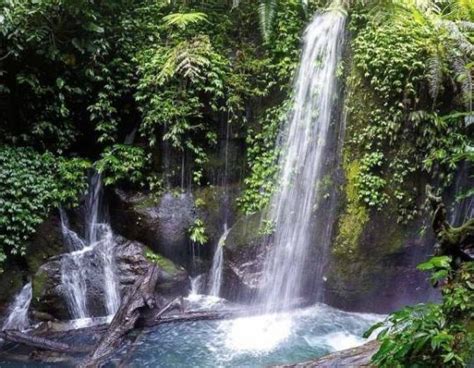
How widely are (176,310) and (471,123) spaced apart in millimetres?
4973

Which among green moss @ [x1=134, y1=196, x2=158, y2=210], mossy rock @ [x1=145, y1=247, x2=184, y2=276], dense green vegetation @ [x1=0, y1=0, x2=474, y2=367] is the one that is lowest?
mossy rock @ [x1=145, y1=247, x2=184, y2=276]

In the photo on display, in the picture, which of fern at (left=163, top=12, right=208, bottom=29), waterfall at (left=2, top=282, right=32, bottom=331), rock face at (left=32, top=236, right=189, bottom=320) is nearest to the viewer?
waterfall at (left=2, top=282, right=32, bottom=331)

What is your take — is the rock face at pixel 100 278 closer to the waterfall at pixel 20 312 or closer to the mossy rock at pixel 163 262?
the mossy rock at pixel 163 262

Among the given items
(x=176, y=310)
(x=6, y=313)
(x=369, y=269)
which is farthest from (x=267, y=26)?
(x=6, y=313)

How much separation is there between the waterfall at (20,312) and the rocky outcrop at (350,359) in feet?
14.9

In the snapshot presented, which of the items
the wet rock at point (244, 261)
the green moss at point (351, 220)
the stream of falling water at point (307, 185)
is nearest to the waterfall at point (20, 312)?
the wet rock at point (244, 261)

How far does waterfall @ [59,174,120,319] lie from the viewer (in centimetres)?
640

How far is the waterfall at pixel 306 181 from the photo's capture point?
21.2 feet

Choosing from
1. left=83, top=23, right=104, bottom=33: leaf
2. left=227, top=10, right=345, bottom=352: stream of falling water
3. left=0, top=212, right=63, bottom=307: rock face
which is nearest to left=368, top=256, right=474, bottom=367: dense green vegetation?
left=227, top=10, right=345, bottom=352: stream of falling water

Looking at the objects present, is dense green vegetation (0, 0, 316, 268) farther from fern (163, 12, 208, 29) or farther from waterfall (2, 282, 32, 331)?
waterfall (2, 282, 32, 331)

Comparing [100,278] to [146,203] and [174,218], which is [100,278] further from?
[174,218]

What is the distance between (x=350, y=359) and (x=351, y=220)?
345 centimetres

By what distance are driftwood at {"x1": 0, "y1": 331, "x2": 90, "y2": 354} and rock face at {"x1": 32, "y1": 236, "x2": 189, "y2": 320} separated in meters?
0.62

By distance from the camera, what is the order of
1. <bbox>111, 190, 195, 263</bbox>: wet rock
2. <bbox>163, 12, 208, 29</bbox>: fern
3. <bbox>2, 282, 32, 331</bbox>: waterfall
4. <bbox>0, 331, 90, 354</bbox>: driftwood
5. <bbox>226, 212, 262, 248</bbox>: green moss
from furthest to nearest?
<bbox>111, 190, 195, 263</bbox>: wet rock < <bbox>163, 12, 208, 29</bbox>: fern < <bbox>226, 212, 262, 248</bbox>: green moss < <bbox>2, 282, 32, 331</bbox>: waterfall < <bbox>0, 331, 90, 354</bbox>: driftwood
